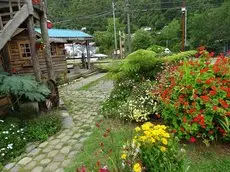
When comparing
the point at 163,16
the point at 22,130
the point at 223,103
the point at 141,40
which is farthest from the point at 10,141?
the point at 163,16

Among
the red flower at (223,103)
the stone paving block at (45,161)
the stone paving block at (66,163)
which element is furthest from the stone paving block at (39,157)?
the red flower at (223,103)

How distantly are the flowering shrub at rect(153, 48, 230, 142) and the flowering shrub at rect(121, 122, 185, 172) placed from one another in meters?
0.99

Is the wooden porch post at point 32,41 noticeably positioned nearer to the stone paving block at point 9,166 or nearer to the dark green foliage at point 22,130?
the dark green foliage at point 22,130

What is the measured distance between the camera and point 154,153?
2.35m

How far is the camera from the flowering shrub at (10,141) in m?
3.80

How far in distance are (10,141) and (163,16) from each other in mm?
43799

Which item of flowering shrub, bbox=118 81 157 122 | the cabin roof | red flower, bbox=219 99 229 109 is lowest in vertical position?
flowering shrub, bbox=118 81 157 122

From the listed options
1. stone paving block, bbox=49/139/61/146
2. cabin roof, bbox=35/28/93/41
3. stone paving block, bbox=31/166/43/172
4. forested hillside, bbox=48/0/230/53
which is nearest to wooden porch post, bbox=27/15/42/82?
stone paving block, bbox=49/139/61/146

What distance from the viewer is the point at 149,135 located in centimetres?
236

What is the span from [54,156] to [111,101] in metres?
2.78

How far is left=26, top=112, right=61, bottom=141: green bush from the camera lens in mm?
4418

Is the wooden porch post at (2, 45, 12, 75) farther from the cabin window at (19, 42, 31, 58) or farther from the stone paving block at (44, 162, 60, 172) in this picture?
Result: the cabin window at (19, 42, 31, 58)

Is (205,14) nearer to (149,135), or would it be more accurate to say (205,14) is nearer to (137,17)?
(137,17)

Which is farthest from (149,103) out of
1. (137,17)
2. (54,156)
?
(137,17)
